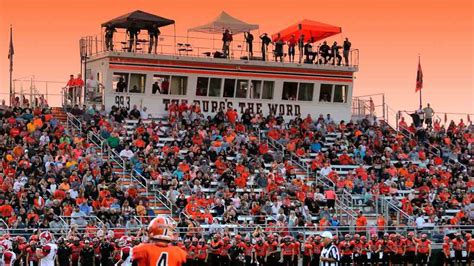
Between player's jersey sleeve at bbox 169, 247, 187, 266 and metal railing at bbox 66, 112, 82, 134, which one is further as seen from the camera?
metal railing at bbox 66, 112, 82, 134

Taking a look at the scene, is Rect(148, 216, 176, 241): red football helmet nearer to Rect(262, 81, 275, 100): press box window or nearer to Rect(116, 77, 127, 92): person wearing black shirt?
Rect(116, 77, 127, 92): person wearing black shirt

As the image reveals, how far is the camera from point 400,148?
42.0 metres

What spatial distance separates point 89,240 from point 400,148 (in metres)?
17.5

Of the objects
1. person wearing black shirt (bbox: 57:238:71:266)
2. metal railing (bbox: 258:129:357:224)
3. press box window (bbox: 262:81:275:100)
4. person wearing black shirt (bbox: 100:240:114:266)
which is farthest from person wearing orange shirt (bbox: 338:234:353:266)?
press box window (bbox: 262:81:275:100)

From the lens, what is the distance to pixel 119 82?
41.8 metres

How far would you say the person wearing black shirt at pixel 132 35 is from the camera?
41750 mm

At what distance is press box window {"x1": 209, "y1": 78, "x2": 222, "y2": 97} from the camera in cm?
4344

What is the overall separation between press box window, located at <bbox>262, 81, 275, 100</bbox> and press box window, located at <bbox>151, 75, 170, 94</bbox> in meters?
4.04

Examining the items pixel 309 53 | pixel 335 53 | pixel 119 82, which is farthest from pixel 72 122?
pixel 335 53

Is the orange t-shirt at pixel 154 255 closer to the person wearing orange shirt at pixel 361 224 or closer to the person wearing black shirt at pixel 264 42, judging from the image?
the person wearing orange shirt at pixel 361 224

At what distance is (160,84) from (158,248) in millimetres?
32260

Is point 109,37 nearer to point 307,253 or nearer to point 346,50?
point 346,50

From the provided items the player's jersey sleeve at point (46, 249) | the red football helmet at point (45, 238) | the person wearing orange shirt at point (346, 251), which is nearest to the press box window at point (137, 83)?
the person wearing orange shirt at point (346, 251)

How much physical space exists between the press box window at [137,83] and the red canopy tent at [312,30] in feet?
22.0
